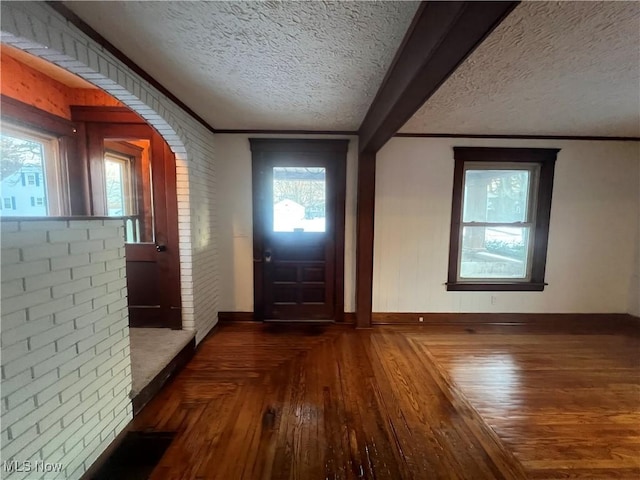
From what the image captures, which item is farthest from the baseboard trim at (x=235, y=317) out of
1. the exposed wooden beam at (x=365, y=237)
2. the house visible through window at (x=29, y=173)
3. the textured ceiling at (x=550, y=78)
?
the textured ceiling at (x=550, y=78)

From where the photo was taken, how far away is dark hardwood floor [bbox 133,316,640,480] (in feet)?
5.07

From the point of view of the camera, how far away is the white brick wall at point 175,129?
1.28m

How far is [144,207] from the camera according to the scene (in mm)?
2861

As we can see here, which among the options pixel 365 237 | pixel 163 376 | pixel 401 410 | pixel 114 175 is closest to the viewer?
pixel 401 410

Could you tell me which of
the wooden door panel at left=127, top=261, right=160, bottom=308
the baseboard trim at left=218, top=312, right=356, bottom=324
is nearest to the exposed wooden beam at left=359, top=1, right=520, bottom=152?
the baseboard trim at left=218, top=312, right=356, bottom=324

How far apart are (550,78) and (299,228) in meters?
2.68

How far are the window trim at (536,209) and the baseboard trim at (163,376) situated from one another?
3.12 m

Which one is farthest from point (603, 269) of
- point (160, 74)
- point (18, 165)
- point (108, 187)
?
point (18, 165)

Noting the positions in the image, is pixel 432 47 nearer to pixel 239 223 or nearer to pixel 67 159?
pixel 239 223

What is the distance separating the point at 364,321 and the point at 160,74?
3.20m

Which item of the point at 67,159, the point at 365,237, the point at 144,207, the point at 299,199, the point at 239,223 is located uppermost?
the point at 67,159

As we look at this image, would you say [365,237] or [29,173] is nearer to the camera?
[29,173]

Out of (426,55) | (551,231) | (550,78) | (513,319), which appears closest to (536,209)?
(551,231)

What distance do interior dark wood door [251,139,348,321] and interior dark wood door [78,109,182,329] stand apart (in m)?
0.98
